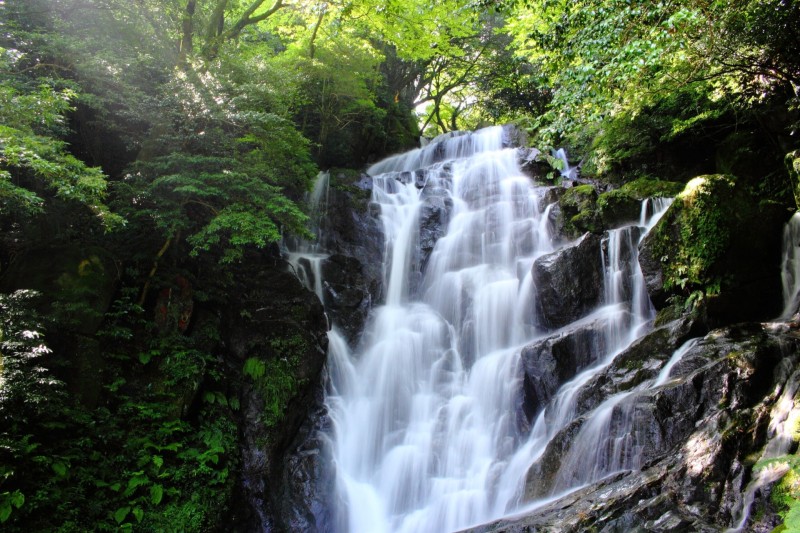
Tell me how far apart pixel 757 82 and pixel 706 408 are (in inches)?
256

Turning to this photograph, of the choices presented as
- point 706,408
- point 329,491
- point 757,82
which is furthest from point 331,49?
point 706,408

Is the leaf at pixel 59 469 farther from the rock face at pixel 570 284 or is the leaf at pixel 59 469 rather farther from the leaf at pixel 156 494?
the rock face at pixel 570 284

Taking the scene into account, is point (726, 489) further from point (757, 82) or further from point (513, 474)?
point (757, 82)

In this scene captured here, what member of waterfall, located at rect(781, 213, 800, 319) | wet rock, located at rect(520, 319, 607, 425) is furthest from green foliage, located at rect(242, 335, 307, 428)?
waterfall, located at rect(781, 213, 800, 319)

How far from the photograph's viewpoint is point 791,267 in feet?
25.9

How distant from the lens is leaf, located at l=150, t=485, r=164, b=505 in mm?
6723

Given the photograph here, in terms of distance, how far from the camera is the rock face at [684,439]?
15.0 ft

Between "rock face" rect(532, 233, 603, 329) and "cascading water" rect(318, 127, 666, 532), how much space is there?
11.3 inches

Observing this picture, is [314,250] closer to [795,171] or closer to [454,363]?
[454,363]

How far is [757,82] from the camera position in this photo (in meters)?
8.60

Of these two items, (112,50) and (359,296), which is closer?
(112,50)

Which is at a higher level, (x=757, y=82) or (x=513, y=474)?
(x=757, y=82)

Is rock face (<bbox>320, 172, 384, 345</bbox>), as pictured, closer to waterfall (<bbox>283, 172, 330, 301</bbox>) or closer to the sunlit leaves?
waterfall (<bbox>283, 172, 330, 301</bbox>)

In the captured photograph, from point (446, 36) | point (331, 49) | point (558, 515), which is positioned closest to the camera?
point (558, 515)
